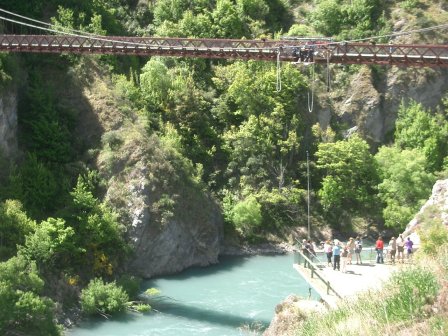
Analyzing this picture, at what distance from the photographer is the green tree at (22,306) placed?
22.5 m

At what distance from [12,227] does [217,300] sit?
9.60 m

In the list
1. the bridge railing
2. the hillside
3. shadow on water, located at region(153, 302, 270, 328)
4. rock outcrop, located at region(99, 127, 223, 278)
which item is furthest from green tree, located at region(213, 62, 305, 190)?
the bridge railing

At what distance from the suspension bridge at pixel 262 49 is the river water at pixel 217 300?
32.7ft

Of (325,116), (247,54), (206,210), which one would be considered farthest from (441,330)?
(325,116)

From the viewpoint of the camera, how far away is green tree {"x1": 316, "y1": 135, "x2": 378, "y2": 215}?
41500mm

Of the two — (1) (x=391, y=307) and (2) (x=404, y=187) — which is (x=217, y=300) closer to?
(2) (x=404, y=187)

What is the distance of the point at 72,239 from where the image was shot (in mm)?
29781

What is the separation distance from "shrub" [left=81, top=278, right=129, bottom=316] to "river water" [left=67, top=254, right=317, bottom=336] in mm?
488

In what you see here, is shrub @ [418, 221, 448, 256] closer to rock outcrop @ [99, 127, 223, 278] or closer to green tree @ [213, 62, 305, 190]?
rock outcrop @ [99, 127, 223, 278]

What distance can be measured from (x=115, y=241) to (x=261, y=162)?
1262 centimetres

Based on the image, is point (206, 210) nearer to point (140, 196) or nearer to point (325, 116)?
point (140, 196)

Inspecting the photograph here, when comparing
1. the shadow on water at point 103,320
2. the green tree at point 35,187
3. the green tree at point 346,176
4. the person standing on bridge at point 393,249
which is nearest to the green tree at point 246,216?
the green tree at point 346,176

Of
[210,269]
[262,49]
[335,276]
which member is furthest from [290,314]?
[210,269]

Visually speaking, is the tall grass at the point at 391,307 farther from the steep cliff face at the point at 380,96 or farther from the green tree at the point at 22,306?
the steep cliff face at the point at 380,96
